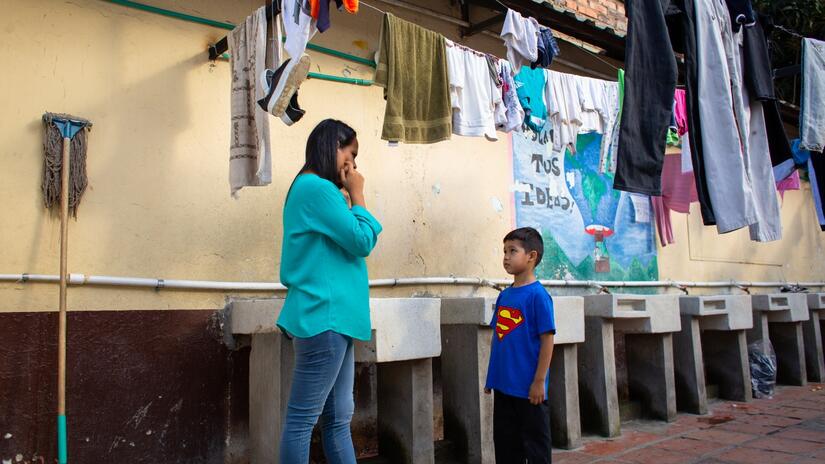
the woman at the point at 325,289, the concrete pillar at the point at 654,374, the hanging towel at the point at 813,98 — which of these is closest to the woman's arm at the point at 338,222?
the woman at the point at 325,289

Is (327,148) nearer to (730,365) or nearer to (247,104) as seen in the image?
(247,104)

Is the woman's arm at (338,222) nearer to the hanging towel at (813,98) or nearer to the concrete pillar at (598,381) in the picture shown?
the concrete pillar at (598,381)

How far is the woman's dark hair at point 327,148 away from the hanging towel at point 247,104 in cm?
102

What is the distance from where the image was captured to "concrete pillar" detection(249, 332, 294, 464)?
3.51 metres

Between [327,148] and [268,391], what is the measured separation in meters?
1.65

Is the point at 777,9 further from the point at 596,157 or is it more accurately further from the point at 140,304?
the point at 140,304

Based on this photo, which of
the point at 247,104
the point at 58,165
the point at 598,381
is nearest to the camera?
the point at 58,165

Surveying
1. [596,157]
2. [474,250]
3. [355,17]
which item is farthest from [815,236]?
[355,17]

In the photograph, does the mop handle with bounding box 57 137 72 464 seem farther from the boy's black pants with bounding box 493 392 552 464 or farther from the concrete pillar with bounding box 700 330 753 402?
the concrete pillar with bounding box 700 330 753 402

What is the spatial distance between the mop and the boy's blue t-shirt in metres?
2.16

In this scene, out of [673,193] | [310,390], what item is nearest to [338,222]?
[310,390]

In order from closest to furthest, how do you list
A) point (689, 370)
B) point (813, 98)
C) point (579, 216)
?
point (813, 98) < point (689, 370) < point (579, 216)

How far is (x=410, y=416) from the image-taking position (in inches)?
151

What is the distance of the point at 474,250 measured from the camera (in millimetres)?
5379
